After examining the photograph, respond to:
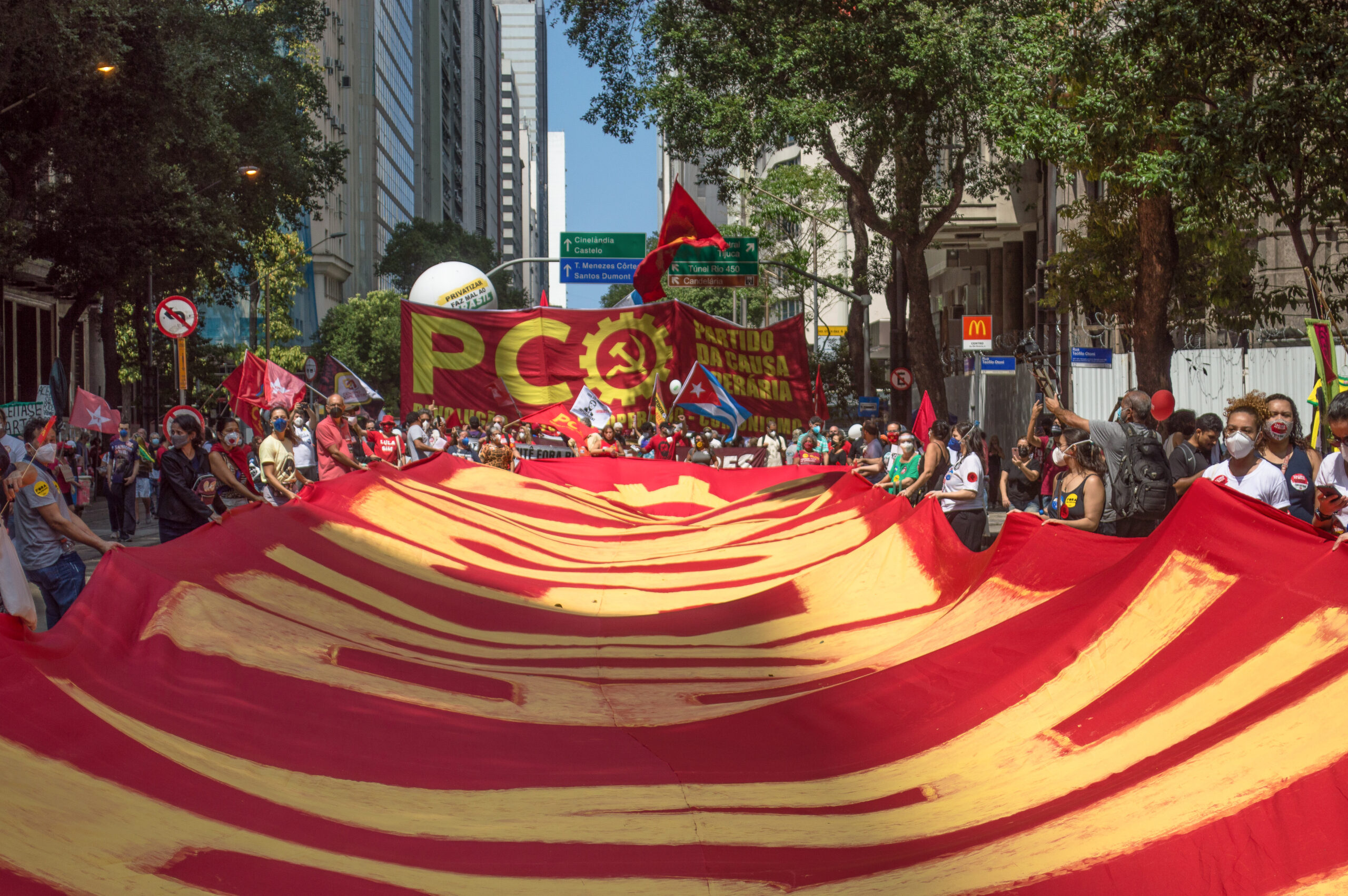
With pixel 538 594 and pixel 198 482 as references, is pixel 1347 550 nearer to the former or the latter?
pixel 538 594

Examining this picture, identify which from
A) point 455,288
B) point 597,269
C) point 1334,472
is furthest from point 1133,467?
point 597,269

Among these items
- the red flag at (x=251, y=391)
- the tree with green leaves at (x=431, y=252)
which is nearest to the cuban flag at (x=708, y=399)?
the red flag at (x=251, y=391)

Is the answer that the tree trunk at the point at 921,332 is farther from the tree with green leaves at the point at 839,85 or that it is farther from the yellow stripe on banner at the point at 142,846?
the yellow stripe on banner at the point at 142,846

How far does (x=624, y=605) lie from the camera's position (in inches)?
402

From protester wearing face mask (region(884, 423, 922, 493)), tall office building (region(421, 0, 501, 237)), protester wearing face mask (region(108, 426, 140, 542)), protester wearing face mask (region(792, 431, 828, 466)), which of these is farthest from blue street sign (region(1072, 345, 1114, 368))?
tall office building (region(421, 0, 501, 237))

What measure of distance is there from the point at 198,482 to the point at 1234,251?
16109mm

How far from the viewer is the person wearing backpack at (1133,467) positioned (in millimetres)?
9555

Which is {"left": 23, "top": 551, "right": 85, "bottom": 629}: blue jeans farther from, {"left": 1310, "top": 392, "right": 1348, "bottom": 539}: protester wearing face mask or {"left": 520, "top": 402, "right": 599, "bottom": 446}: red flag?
{"left": 520, "top": 402, "right": 599, "bottom": 446}: red flag

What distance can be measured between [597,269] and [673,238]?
11892mm

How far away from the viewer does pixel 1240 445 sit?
8.34 m

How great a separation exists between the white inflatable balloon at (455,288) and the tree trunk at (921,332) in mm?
11239

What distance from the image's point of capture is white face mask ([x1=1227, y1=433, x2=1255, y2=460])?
328 inches

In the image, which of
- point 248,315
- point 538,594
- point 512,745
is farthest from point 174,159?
point 248,315

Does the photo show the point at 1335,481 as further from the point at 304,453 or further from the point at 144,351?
the point at 144,351
